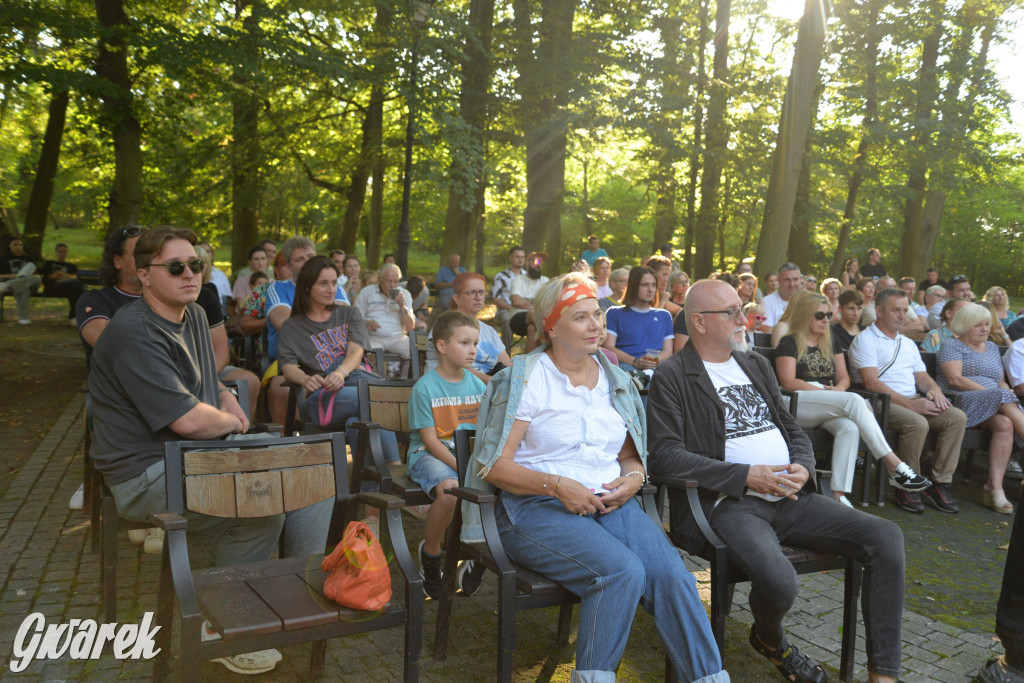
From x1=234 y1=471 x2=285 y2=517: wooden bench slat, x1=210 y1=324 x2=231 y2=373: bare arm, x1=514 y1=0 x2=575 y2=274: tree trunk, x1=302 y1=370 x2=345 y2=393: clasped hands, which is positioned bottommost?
x1=234 y1=471 x2=285 y2=517: wooden bench slat

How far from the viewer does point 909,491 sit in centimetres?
654

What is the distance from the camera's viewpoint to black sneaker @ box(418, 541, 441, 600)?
14.0 ft

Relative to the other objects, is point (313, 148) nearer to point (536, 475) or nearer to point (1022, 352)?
point (1022, 352)

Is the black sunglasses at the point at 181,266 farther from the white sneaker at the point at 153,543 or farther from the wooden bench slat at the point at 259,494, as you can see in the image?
the white sneaker at the point at 153,543

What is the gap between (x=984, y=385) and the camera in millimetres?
7438

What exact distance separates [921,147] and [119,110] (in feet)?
57.3

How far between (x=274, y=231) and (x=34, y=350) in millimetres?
20742

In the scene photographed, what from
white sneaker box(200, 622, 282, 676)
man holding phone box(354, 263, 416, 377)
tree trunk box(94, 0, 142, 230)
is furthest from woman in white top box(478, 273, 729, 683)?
tree trunk box(94, 0, 142, 230)

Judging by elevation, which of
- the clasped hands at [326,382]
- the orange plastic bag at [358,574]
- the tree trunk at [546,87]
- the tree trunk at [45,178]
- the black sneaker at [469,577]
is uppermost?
the tree trunk at [546,87]

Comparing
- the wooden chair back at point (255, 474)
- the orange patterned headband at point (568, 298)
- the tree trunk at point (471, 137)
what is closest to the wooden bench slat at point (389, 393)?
the wooden chair back at point (255, 474)

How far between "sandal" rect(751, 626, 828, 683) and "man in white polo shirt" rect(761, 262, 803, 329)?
721 centimetres

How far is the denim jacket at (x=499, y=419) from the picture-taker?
3.48 meters

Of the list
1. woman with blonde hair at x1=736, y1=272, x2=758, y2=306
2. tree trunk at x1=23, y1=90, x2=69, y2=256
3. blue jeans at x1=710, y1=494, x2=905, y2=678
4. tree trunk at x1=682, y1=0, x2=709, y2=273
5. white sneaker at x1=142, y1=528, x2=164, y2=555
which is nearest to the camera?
blue jeans at x1=710, y1=494, x2=905, y2=678

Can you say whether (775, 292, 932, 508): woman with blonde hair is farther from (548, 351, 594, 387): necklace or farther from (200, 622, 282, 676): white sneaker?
(200, 622, 282, 676): white sneaker
